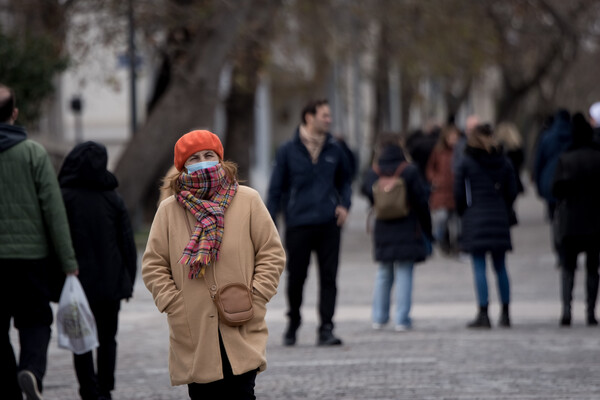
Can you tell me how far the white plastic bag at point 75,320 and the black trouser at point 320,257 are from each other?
9.58 feet

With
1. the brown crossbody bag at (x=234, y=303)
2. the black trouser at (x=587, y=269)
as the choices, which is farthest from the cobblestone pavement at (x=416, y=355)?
the brown crossbody bag at (x=234, y=303)

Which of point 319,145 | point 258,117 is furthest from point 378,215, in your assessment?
point 258,117

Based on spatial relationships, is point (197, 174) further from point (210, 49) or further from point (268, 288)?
point (210, 49)

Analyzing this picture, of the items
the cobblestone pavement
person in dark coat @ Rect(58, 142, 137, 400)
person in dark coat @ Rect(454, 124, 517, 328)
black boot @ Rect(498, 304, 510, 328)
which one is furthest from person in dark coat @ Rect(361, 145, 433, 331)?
person in dark coat @ Rect(58, 142, 137, 400)

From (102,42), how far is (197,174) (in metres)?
14.8

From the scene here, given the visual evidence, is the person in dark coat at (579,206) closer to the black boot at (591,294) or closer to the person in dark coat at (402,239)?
the black boot at (591,294)

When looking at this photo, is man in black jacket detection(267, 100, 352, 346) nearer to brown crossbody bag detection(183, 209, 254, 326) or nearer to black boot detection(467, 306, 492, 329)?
black boot detection(467, 306, 492, 329)

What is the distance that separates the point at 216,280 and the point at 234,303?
14 centimetres

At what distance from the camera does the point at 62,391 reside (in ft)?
28.5

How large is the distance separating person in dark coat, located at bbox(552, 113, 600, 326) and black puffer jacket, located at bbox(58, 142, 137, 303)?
4.74 meters

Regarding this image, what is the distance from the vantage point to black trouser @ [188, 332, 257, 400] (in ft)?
18.1

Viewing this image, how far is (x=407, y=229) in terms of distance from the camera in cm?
1133

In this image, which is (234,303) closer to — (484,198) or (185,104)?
(484,198)

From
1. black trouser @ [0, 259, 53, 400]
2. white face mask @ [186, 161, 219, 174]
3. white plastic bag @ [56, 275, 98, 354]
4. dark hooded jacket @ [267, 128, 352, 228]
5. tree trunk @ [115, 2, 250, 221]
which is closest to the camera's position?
white face mask @ [186, 161, 219, 174]
